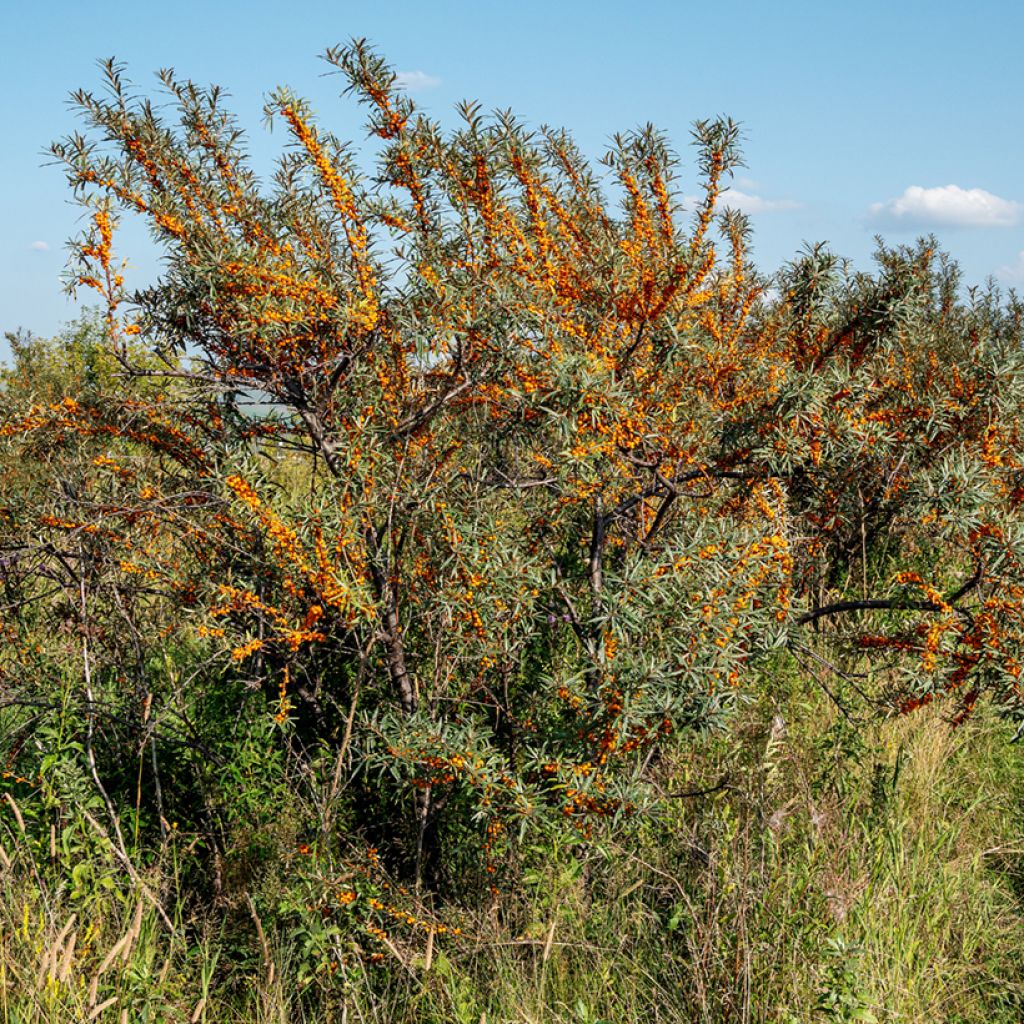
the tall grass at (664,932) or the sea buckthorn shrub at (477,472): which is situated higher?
the sea buckthorn shrub at (477,472)

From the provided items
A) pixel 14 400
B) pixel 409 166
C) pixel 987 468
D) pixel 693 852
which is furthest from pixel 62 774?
pixel 987 468

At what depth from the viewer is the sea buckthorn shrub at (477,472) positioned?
275 cm

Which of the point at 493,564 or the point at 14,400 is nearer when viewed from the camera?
the point at 493,564

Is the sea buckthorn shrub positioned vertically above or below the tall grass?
above

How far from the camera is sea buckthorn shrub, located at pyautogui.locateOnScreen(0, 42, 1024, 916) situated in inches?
108

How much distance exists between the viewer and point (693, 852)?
2949mm

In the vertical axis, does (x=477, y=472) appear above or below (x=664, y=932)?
above

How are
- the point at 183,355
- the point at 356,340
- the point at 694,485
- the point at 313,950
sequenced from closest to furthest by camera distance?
the point at 313,950
the point at 356,340
the point at 183,355
the point at 694,485

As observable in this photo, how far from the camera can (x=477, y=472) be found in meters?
3.12

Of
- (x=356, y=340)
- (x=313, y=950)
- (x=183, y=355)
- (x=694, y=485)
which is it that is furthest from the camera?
(x=694, y=485)

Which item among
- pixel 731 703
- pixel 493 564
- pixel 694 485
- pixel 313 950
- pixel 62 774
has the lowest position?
pixel 313 950

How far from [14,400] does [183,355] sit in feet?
2.21

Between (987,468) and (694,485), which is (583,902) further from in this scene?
(987,468)

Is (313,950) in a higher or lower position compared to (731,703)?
lower
